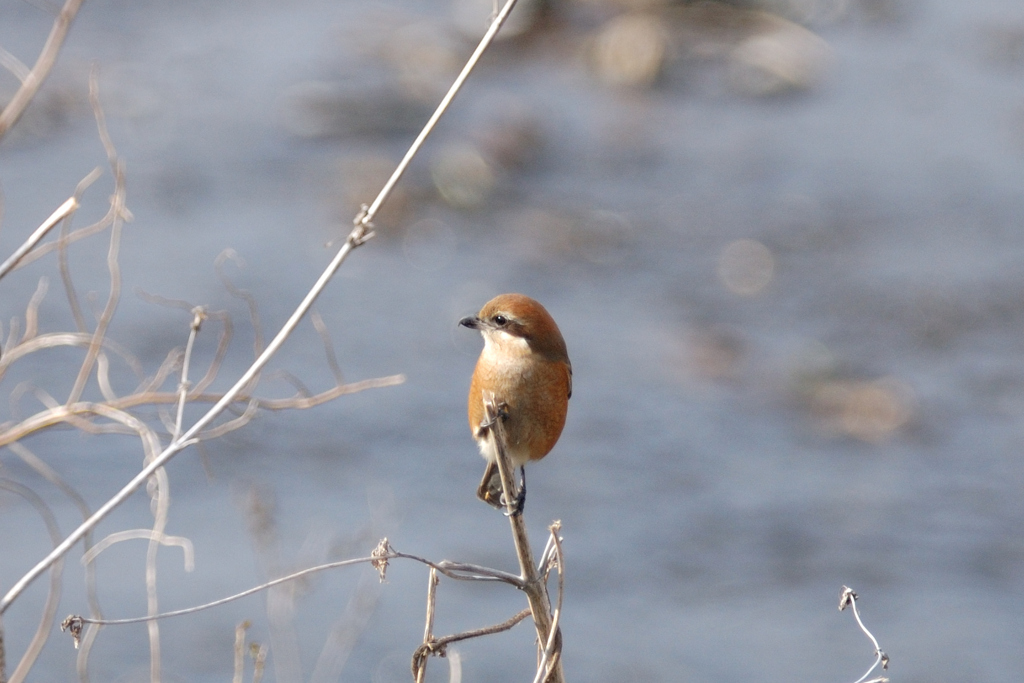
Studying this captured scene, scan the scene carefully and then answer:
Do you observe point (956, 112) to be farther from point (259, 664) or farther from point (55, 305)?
point (259, 664)

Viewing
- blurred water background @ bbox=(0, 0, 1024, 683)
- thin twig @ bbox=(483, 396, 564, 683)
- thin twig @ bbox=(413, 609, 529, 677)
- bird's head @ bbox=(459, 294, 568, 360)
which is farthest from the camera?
blurred water background @ bbox=(0, 0, 1024, 683)

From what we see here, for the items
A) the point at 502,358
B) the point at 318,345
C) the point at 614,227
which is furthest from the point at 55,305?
the point at 502,358

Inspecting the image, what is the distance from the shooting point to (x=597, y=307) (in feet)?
40.1

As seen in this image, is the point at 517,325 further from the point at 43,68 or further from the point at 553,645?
the point at 43,68

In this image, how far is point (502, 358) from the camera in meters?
4.52

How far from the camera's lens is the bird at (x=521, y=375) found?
4.44 metres

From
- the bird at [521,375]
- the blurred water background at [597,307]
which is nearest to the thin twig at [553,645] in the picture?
the bird at [521,375]

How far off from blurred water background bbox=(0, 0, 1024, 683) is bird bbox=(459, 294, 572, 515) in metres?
1.65

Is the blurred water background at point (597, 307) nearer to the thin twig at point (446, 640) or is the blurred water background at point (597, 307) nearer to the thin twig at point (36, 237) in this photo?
the thin twig at point (36, 237)

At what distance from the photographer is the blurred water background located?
880 cm

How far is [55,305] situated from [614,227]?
227 inches

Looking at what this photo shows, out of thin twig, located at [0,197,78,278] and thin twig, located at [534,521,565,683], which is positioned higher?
thin twig, located at [0,197,78,278]

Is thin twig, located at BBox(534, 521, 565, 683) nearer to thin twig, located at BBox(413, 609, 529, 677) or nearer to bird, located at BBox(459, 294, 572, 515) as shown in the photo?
thin twig, located at BBox(413, 609, 529, 677)

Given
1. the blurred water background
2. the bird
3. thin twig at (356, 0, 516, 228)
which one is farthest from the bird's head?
the blurred water background
